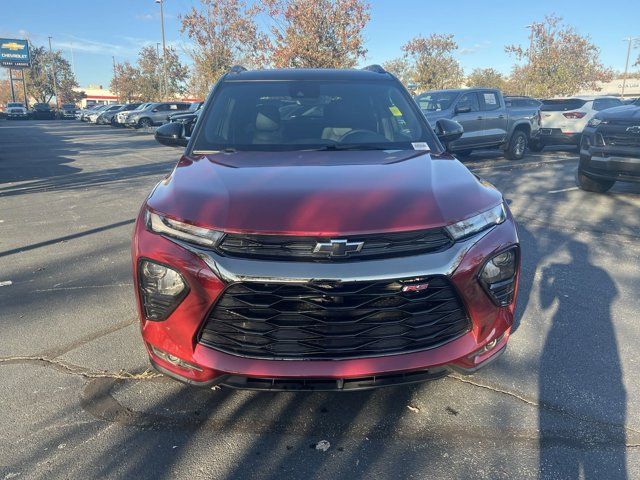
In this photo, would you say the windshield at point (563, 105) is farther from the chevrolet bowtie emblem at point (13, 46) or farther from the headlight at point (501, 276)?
the chevrolet bowtie emblem at point (13, 46)

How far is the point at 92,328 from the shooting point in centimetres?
367

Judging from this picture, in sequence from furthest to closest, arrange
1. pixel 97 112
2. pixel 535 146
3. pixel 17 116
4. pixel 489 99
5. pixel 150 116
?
1. pixel 17 116
2. pixel 97 112
3. pixel 150 116
4. pixel 535 146
5. pixel 489 99

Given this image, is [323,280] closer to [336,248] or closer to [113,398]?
[336,248]

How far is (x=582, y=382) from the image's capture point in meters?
2.95

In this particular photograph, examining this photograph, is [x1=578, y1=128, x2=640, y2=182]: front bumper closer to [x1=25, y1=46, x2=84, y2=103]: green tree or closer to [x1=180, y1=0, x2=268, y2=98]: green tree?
[x1=180, y1=0, x2=268, y2=98]: green tree

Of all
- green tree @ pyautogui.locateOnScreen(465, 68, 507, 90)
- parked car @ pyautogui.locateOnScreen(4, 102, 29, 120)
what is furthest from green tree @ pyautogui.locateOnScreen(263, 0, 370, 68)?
parked car @ pyautogui.locateOnScreen(4, 102, 29, 120)

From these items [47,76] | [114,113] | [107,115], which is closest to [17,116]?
[107,115]

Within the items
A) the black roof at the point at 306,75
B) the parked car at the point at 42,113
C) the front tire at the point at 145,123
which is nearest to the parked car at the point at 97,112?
the front tire at the point at 145,123

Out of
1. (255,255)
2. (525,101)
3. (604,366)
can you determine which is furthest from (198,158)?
(525,101)

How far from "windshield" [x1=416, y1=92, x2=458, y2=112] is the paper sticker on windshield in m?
1.09

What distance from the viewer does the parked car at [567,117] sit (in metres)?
14.7

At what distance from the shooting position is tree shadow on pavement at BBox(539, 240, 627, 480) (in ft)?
7.57

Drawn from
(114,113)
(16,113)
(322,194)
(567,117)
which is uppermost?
(16,113)

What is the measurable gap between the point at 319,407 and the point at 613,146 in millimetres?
6864
